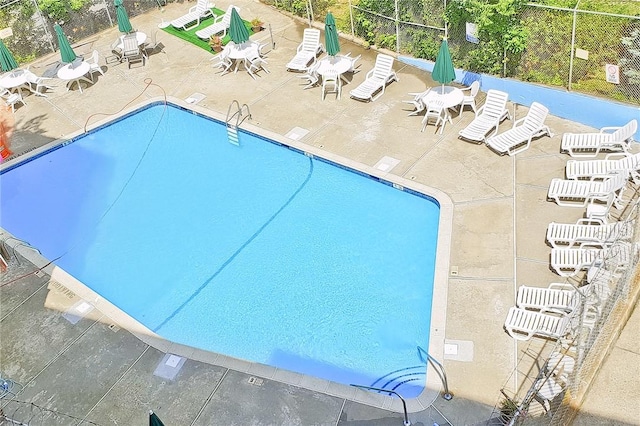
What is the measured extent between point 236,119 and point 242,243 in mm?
5162

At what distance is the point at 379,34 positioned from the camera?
2066 cm

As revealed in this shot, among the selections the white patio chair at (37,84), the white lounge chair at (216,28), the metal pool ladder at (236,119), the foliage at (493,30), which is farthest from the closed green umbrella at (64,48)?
the foliage at (493,30)

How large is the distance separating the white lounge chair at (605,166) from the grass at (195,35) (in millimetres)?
12919

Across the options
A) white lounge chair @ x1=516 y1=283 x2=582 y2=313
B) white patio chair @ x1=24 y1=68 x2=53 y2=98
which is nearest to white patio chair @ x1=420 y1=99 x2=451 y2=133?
white lounge chair @ x1=516 y1=283 x2=582 y2=313

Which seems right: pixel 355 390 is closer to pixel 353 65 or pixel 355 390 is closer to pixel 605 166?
pixel 605 166

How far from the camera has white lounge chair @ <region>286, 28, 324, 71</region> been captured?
2022 centimetres

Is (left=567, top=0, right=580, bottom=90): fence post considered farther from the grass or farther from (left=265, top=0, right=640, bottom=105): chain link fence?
the grass

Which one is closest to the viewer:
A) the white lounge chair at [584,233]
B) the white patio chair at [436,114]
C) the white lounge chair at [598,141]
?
the white lounge chair at [584,233]

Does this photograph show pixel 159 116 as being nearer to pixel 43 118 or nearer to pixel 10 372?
pixel 43 118

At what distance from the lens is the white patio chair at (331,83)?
1883 centimetres

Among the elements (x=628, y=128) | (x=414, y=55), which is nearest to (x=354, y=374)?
(x=628, y=128)

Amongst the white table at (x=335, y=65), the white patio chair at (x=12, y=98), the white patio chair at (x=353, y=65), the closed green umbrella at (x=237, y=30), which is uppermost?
the closed green umbrella at (x=237, y=30)

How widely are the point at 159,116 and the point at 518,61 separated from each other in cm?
1102

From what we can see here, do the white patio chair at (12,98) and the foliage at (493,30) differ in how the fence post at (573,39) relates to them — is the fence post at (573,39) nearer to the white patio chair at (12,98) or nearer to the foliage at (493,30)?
the foliage at (493,30)
